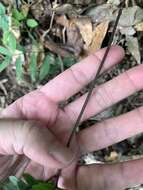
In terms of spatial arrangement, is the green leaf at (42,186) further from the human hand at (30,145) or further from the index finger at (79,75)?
the index finger at (79,75)

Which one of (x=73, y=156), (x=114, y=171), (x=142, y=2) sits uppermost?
(x=142, y=2)

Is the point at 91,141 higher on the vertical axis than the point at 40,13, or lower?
lower

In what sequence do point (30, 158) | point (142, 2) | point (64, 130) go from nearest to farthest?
point (30, 158)
point (64, 130)
point (142, 2)

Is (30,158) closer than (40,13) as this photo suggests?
Yes

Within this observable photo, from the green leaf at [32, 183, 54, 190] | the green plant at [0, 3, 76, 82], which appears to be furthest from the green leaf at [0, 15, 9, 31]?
the green leaf at [32, 183, 54, 190]

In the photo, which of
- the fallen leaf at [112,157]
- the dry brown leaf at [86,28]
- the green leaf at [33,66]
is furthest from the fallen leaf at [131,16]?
the fallen leaf at [112,157]

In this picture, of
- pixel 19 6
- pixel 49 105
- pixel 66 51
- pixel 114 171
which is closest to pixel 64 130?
pixel 49 105

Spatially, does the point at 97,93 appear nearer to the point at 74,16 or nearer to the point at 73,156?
the point at 73,156
